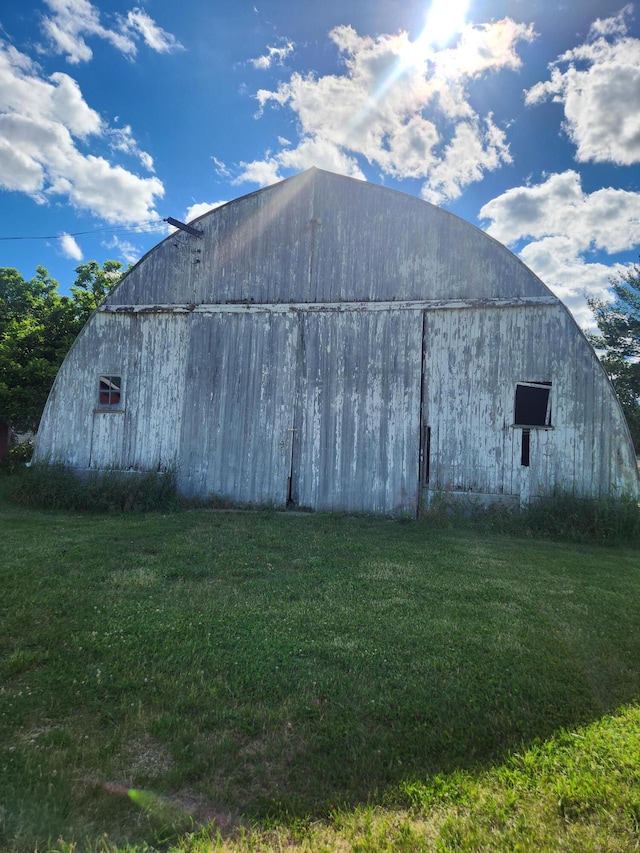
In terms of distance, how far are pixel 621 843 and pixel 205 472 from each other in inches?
355

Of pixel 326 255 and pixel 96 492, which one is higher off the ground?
pixel 326 255

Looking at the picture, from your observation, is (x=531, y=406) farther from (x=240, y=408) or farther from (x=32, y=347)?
(x=32, y=347)

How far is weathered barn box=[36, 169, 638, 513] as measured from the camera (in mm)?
8695

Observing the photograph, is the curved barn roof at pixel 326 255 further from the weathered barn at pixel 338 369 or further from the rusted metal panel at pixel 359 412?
the rusted metal panel at pixel 359 412

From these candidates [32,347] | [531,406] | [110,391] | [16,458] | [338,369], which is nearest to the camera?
[531,406]

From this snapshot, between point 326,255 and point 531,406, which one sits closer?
point 531,406

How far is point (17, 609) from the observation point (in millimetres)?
3906

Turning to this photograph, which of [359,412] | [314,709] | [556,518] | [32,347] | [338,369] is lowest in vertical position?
[314,709]

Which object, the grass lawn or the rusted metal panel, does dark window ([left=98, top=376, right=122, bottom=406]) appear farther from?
the grass lawn

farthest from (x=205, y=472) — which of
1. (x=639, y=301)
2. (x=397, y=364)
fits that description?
(x=639, y=301)

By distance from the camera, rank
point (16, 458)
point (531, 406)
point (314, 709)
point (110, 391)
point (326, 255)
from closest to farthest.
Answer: point (314, 709) → point (531, 406) → point (326, 255) → point (110, 391) → point (16, 458)

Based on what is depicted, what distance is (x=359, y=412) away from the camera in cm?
941

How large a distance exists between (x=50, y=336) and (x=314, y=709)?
57.4 ft

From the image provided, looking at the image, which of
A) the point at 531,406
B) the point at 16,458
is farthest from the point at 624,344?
the point at 16,458
